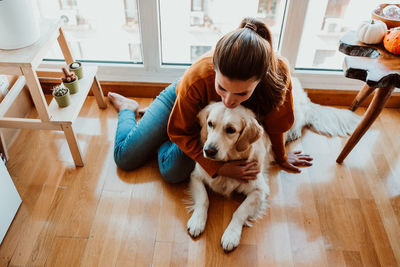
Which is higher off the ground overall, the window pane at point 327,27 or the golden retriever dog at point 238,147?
the window pane at point 327,27

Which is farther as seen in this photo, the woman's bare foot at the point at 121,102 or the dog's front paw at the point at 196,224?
the woman's bare foot at the point at 121,102

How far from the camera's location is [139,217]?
166 centimetres

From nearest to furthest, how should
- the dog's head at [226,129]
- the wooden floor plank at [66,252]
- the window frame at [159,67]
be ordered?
the dog's head at [226,129] < the wooden floor plank at [66,252] < the window frame at [159,67]

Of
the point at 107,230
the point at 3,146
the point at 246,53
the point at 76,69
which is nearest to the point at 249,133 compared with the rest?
the point at 246,53

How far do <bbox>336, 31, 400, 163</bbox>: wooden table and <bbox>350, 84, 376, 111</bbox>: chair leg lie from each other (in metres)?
0.43

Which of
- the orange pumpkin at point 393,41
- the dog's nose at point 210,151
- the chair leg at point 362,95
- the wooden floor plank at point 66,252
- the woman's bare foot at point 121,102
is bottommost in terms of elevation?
the wooden floor plank at point 66,252

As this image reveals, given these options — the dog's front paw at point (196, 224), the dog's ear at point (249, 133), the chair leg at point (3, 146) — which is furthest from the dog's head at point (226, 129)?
the chair leg at point (3, 146)

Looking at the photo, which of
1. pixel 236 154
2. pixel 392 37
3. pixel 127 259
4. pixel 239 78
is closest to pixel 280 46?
pixel 392 37

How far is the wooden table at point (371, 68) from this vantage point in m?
1.49

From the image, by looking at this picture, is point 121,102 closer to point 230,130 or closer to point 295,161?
point 230,130

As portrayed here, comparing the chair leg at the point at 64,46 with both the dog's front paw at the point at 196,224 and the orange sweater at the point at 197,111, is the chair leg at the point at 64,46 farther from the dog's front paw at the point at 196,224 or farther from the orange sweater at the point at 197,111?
the dog's front paw at the point at 196,224

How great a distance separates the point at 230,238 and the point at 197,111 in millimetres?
609

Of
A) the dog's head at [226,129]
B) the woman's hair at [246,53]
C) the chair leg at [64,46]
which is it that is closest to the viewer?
the woman's hair at [246,53]

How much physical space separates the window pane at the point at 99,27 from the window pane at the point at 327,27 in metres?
1.14
